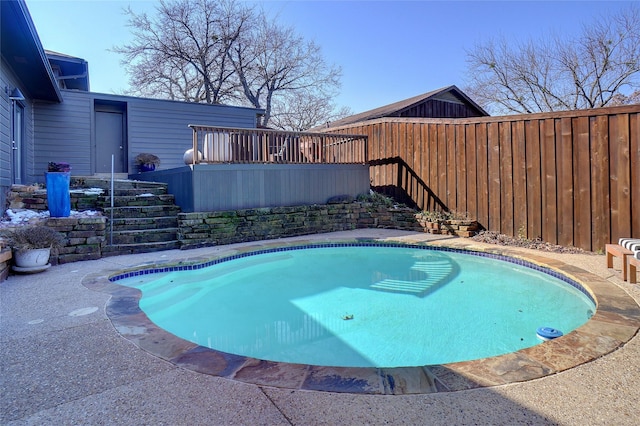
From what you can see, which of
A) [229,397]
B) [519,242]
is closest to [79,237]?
[229,397]

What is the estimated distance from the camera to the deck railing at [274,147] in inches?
265

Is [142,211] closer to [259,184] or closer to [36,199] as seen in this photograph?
[36,199]

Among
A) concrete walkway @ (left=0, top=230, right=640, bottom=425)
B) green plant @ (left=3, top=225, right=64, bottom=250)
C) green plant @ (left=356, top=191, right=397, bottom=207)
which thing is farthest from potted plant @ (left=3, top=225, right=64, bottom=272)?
green plant @ (left=356, top=191, right=397, bottom=207)

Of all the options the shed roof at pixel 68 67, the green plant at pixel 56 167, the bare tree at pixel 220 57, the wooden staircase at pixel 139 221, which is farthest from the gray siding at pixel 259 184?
the bare tree at pixel 220 57

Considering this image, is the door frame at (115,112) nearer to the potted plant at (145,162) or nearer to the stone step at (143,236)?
the potted plant at (145,162)

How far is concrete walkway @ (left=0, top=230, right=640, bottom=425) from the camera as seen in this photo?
151 centimetres

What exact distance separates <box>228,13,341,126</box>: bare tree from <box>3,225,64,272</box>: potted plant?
15.2 metres

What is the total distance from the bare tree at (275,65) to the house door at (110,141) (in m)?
9.47

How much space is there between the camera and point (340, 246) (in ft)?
21.1

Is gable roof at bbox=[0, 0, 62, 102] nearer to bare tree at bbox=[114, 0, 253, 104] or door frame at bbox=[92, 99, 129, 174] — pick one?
door frame at bbox=[92, 99, 129, 174]

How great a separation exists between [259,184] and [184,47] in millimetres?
13060

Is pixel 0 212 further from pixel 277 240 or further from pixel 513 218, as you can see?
pixel 513 218

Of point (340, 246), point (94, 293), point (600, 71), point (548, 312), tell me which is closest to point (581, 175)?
point (548, 312)

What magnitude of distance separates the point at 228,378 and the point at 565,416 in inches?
60.6
